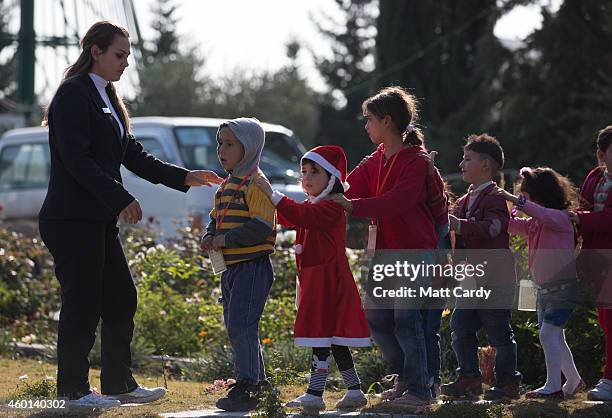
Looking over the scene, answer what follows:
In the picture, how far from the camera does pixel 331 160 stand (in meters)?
5.93

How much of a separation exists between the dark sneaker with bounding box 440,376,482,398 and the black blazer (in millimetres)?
2005

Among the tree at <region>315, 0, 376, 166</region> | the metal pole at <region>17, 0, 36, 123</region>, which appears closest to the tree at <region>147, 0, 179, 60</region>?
the tree at <region>315, 0, 376, 166</region>

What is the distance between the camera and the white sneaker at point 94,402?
5714mm

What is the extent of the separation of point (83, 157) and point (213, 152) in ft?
26.6

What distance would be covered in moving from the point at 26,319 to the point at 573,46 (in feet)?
29.7

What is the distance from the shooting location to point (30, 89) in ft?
72.8

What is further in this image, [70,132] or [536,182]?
[536,182]

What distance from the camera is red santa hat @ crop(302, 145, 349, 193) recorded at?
585 centimetres

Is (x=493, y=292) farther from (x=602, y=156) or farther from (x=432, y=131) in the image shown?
(x=432, y=131)

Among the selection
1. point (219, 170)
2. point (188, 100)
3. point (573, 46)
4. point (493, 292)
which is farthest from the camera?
point (188, 100)

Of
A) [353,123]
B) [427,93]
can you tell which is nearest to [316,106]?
[353,123]

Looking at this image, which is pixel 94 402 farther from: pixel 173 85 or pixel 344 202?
pixel 173 85

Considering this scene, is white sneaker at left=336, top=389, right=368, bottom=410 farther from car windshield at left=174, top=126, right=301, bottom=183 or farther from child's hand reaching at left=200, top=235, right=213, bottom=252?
car windshield at left=174, top=126, right=301, bottom=183

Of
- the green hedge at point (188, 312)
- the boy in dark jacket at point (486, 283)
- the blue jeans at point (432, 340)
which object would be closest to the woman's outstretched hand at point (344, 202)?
the boy in dark jacket at point (486, 283)
